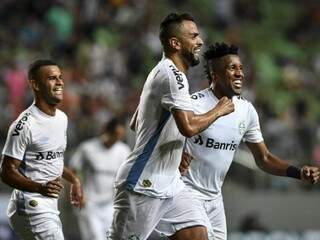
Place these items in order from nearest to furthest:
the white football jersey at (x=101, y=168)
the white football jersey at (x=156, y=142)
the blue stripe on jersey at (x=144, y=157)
A: the white football jersey at (x=156, y=142) → the blue stripe on jersey at (x=144, y=157) → the white football jersey at (x=101, y=168)

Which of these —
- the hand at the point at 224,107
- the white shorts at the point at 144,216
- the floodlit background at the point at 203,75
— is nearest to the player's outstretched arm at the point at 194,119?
the hand at the point at 224,107

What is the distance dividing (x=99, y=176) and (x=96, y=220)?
56 cm

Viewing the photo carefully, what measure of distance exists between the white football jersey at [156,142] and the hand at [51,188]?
1.66 feet

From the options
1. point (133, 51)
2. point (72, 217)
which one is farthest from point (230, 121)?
point (133, 51)

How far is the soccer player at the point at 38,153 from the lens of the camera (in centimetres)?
873

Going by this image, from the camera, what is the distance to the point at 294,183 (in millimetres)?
15969

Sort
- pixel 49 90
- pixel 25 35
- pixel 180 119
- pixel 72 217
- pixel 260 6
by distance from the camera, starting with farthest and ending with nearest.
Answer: pixel 260 6
pixel 25 35
pixel 72 217
pixel 49 90
pixel 180 119

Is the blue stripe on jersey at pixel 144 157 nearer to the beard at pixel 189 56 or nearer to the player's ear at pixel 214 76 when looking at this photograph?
the beard at pixel 189 56

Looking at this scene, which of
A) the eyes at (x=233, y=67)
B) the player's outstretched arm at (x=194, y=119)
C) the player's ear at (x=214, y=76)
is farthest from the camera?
the player's ear at (x=214, y=76)

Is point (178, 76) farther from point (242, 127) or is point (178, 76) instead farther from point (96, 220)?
point (96, 220)

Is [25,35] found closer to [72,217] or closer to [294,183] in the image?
[72,217]

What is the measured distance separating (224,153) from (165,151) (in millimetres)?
936

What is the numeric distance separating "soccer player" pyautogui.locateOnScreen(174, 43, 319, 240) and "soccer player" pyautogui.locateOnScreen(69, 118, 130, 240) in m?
A: 3.94

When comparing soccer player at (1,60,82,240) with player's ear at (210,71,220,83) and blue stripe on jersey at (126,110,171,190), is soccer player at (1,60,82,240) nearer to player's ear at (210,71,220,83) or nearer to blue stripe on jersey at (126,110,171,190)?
blue stripe on jersey at (126,110,171,190)
